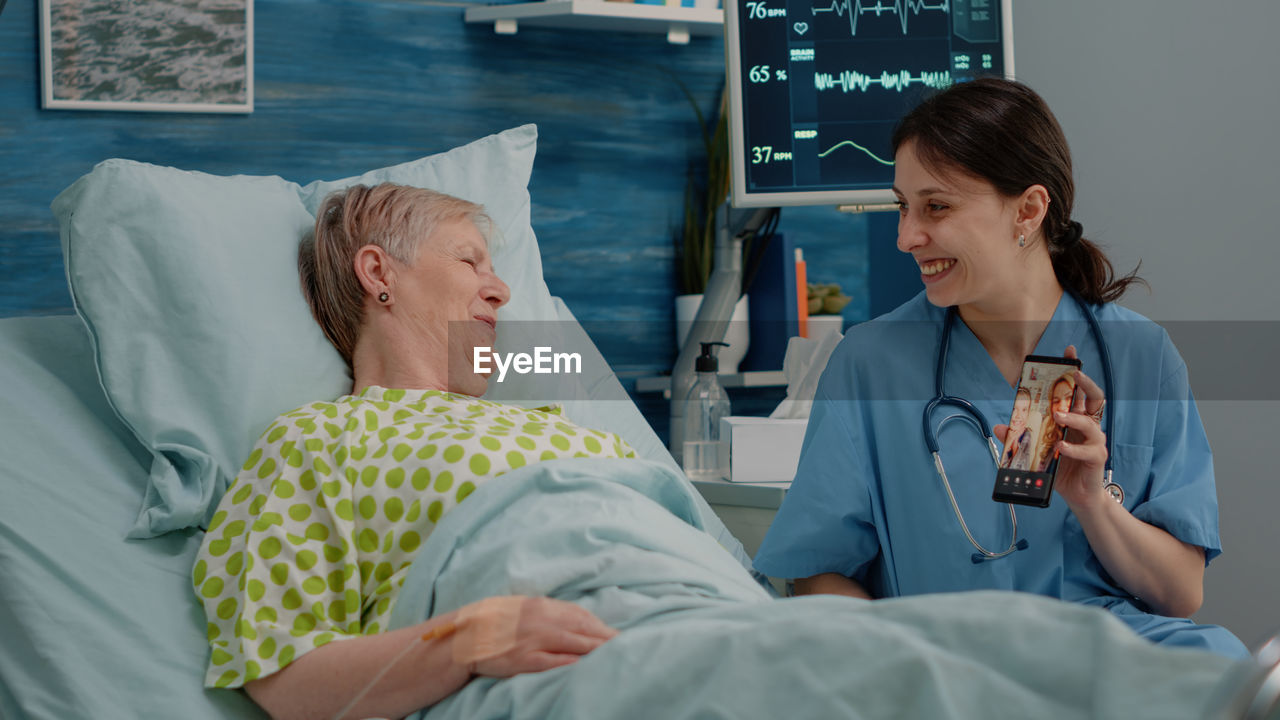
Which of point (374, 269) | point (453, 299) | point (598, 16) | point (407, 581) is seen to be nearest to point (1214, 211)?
point (598, 16)

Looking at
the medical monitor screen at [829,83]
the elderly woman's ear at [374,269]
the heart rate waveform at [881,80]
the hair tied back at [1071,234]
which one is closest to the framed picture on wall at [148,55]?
the elderly woman's ear at [374,269]

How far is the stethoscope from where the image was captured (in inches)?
51.6

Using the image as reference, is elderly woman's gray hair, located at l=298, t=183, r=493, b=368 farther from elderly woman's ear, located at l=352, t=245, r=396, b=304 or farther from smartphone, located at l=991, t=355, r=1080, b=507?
smartphone, located at l=991, t=355, r=1080, b=507

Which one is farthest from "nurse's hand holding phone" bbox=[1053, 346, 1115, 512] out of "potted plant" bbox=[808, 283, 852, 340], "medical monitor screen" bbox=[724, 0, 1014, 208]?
"potted plant" bbox=[808, 283, 852, 340]

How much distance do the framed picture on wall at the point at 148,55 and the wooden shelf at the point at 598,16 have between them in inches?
18.7

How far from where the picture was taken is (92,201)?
139 centimetres

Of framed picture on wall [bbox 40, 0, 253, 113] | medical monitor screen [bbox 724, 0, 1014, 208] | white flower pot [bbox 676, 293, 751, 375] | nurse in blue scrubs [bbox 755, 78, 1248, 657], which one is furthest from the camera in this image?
white flower pot [bbox 676, 293, 751, 375]

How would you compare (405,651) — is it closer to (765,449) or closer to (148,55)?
(765,449)

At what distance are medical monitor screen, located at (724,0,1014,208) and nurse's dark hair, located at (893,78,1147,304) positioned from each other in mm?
593

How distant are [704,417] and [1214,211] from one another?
3.32 feet

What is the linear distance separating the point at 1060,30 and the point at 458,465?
66.3 inches

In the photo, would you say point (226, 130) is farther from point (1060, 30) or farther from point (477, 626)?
point (1060, 30)

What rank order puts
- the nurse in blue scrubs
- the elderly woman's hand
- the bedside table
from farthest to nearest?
the bedside table
the nurse in blue scrubs
the elderly woman's hand

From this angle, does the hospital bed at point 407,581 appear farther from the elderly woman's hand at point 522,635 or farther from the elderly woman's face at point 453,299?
the elderly woman's face at point 453,299
